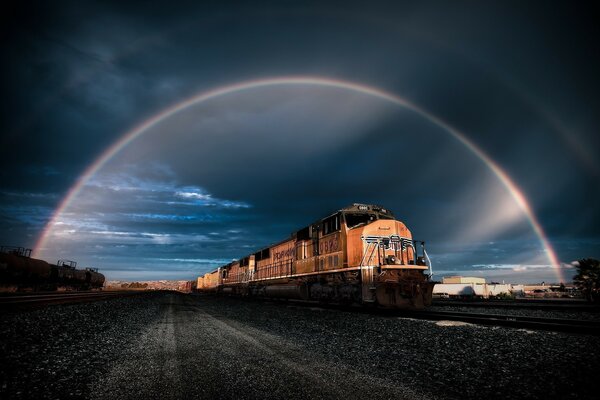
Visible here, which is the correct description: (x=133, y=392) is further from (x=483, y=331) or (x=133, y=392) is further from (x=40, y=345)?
(x=483, y=331)

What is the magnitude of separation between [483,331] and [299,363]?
5655mm

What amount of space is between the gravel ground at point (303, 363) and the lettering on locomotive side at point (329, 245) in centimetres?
842

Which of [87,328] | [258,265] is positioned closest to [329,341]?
[87,328]

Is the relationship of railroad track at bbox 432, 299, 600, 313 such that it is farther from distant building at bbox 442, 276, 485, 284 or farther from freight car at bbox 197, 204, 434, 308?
distant building at bbox 442, 276, 485, 284

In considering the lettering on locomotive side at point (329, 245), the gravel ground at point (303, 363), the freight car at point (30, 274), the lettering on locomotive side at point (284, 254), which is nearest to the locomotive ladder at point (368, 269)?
the lettering on locomotive side at point (329, 245)

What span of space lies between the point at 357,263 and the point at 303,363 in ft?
33.7

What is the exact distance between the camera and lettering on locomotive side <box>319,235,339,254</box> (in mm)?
18416

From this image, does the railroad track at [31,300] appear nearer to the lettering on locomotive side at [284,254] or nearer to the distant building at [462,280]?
the lettering on locomotive side at [284,254]

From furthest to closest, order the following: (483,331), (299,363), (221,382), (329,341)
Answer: (483,331) < (329,341) < (299,363) < (221,382)

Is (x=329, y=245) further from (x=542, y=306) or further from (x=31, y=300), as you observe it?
(x=31, y=300)

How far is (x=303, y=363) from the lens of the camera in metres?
6.18

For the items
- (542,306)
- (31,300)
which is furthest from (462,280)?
(31,300)

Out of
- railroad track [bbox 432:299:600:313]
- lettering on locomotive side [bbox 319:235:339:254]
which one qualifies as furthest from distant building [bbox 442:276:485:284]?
lettering on locomotive side [bbox 319:235:339:254]

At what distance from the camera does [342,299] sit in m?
16.7
